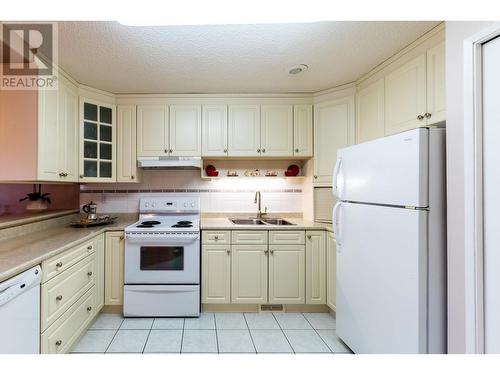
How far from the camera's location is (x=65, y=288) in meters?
1.68

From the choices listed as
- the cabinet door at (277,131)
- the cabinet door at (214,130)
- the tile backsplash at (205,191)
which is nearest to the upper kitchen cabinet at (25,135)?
the tile backsplash at (205,191)

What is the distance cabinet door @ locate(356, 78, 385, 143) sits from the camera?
2115 mm

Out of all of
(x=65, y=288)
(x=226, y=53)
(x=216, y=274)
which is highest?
(x=226, y=53)

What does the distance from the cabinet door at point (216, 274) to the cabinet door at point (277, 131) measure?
3.75ft

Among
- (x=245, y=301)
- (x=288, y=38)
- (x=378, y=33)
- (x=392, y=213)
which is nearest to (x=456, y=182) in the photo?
(x=392, y=213)

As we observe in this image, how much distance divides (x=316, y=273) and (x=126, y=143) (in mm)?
2416

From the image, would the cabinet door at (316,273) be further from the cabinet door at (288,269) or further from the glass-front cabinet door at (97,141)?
the glass-front cabinet door at (97,141)

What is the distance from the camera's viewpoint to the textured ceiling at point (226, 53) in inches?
64.1

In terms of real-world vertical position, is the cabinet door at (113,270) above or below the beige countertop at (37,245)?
below

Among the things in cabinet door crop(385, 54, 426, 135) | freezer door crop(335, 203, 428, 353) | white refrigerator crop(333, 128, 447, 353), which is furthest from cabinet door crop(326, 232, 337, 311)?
cabinet door crop(385, 54, 426, 135)

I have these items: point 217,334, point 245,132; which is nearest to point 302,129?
point 245,132

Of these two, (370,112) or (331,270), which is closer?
(370,112)

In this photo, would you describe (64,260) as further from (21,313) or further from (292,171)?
(292,171)

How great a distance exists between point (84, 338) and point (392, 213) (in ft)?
8.08
